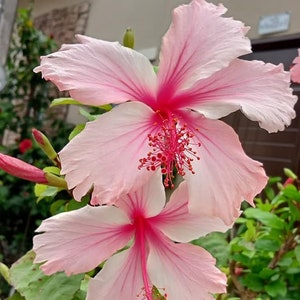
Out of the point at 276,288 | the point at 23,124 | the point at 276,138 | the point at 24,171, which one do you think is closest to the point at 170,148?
the point at 24,171

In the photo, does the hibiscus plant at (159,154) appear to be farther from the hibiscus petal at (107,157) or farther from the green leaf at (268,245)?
the green leaf at (268,245)

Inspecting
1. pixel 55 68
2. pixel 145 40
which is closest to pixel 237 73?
pixel 55 68

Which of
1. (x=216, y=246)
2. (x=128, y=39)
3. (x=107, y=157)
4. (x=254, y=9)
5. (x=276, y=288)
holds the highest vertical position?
(x=254, y=9)

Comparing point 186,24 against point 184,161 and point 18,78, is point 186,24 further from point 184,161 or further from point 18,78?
point 18,78

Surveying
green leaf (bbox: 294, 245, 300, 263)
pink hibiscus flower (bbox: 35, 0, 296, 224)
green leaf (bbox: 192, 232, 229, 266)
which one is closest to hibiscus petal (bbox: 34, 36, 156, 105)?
pink hibiscus flower (bbox: 35, 0, 296, 224)

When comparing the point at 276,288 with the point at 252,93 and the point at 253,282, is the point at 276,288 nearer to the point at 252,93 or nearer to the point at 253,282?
the point at 253,282

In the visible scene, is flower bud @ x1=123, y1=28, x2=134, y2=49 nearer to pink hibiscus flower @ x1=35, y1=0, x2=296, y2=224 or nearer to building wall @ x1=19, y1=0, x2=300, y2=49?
pink hibiscus flower @ x1=35, y1=0, x2=296, y2=224
